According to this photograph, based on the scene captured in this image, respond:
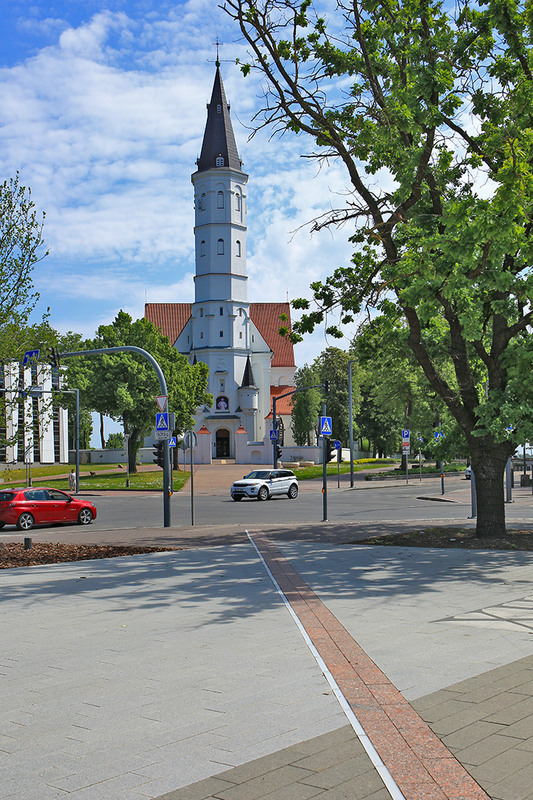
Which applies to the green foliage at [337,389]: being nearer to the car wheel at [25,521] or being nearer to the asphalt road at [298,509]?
the asphalt road at [298,509]

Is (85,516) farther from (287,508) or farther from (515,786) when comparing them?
(515,786)

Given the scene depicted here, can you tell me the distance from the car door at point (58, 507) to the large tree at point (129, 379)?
31242mm

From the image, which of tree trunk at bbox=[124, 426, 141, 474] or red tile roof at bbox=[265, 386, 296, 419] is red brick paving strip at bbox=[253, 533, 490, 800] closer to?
tree trunk at bbox=[124, 426, 141, 474]

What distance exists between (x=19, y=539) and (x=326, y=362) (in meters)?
68.3

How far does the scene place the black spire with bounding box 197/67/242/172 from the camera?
87188 mm

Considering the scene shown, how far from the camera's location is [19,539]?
817 inches

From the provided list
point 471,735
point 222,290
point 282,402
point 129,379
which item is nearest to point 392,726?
point 471,735

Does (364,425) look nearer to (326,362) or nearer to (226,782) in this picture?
(326,362)

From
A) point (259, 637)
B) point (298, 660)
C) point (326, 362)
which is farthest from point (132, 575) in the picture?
point (326, 362)

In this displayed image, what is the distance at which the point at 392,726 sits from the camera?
481cm

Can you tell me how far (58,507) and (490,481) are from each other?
48.9 ft

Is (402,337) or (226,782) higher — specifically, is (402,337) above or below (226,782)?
above

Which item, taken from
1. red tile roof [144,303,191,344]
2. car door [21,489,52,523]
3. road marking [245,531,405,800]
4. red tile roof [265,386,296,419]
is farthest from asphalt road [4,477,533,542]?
red tile roof [144,303,191,344]

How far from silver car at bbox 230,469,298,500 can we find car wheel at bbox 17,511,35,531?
49.6ft
